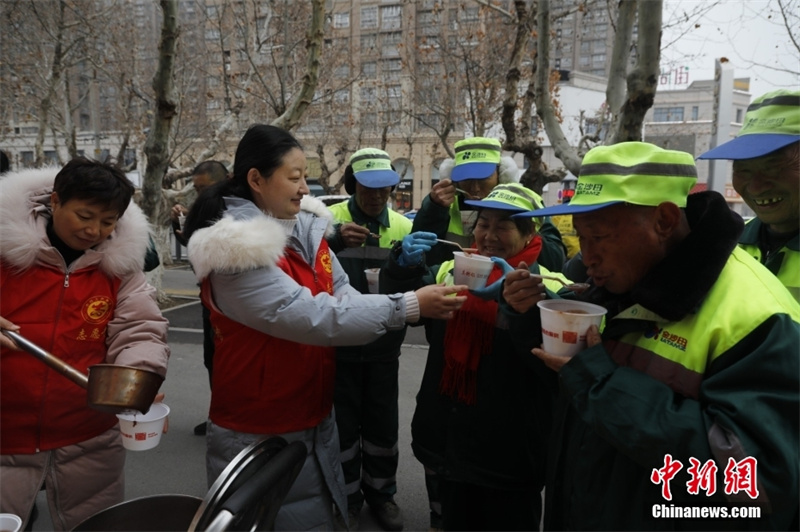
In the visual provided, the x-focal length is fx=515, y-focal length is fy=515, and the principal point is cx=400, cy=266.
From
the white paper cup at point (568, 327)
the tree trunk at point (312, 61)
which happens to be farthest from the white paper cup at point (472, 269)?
the tree trunk at point (312, 61)

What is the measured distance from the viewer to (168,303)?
10383 mm

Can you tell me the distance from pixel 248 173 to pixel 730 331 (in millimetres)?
1721

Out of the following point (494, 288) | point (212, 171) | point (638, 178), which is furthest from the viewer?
point (212, 171)

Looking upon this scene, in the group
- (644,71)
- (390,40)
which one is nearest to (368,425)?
(644,71)

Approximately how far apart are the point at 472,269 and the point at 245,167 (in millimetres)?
1003

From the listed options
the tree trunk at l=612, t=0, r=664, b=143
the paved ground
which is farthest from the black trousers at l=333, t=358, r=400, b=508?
the tree trunk at l=612, t=0, r=664, b=143

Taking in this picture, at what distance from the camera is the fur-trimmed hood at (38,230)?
201 cm

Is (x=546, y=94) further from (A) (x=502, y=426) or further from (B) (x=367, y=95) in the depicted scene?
(B) (x=367, y=95)

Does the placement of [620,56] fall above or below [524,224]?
above

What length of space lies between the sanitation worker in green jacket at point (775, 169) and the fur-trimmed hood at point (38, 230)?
250 cm

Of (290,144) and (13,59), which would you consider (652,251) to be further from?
(13,59)

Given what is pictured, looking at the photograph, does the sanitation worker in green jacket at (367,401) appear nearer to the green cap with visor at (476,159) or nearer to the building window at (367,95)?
the green cap with visor at (476,159)

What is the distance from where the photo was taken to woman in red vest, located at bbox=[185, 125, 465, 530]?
6.06ft

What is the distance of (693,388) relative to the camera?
1333mm
